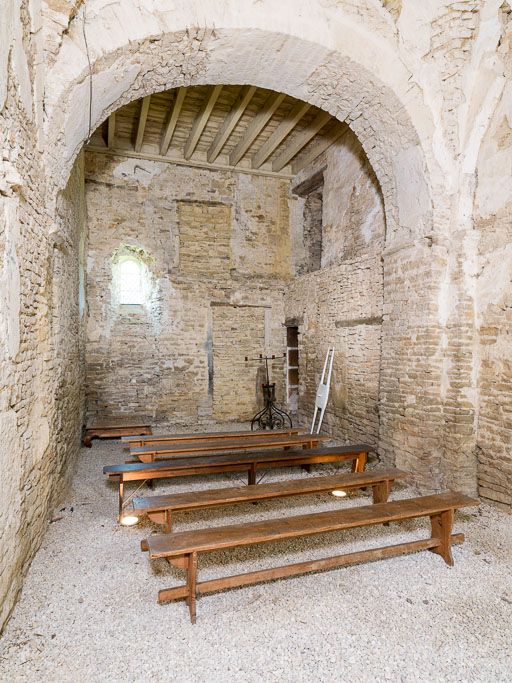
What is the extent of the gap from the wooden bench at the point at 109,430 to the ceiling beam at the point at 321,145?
5730mm

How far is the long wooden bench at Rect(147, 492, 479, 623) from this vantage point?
2.39 meters

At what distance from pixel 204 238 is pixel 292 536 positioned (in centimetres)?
668

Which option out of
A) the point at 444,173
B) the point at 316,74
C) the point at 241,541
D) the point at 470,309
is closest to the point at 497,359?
the point at 470,309

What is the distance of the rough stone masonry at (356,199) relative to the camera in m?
2.74

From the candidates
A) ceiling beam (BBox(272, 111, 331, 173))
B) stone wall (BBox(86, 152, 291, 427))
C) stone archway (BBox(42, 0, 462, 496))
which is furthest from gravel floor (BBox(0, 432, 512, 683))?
ceiling beam (BBox(272, 111, 331, 173))

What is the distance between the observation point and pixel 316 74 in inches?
172

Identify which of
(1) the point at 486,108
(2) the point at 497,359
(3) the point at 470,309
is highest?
(1) the point at 486,108

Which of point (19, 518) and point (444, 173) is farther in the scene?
point (444, 173)

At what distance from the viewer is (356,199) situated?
251 inches

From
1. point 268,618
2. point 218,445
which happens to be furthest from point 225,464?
point 268,618

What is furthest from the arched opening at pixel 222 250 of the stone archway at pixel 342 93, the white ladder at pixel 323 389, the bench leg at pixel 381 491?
the bench leg at pixel 381 491

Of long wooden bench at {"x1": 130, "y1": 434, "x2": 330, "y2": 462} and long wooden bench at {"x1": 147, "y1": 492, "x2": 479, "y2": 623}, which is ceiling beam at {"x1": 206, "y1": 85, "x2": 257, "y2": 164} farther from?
long wooden bench at {"x1": 147, "y1": 492, "x2": 479, "y2": 623}

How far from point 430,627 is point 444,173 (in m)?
4.18

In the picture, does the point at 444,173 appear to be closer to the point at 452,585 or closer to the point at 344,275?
the point at 344,275
